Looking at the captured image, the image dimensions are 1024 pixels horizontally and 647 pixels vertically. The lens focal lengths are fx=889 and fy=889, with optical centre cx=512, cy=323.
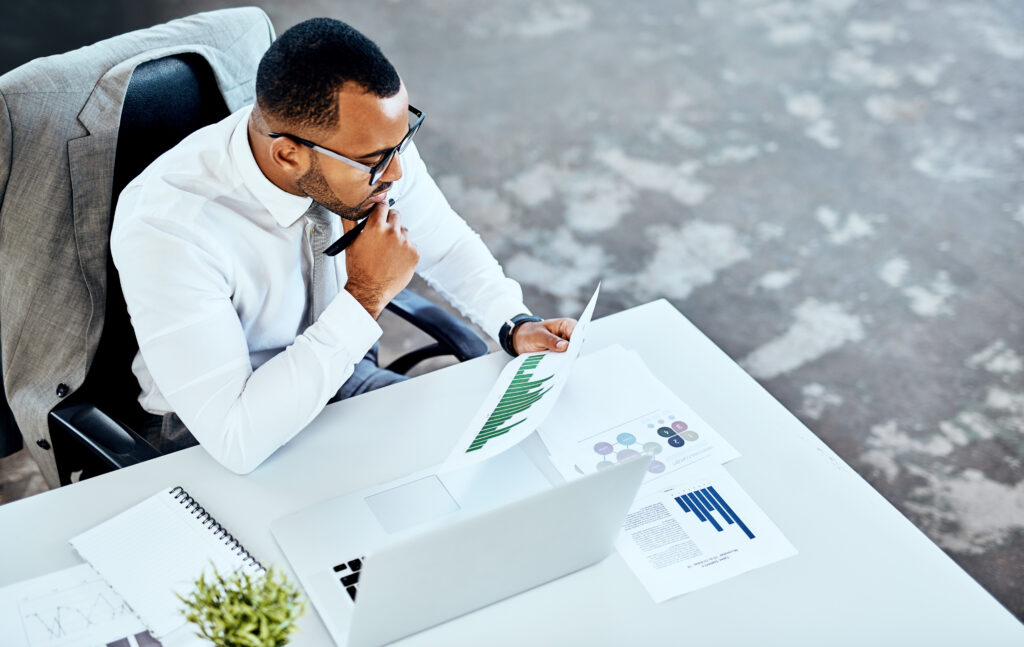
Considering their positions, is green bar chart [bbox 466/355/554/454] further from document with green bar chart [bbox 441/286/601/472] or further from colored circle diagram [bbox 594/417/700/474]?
colored circle diagram [bbox 594/417/700/474]

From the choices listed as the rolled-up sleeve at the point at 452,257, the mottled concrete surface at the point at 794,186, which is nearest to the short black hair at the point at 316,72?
the rolled-up sleeve at the point at 452,257

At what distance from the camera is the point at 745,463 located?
1.25 m

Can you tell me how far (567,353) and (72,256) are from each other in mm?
764

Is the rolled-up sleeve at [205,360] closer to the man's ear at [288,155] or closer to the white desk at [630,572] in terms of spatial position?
the white desk at [630,572]

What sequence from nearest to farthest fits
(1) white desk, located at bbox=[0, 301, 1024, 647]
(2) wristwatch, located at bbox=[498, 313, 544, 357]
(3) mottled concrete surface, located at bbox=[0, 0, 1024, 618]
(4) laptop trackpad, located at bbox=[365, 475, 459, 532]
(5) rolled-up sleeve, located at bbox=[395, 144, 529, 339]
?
(1) white desk, located at bbox=[0, 301, 1024, 647], (4) laptop trackpad, located at bbox=[365, 475, 459, 532], (2) wristwatch, located at bbox=[498, 313, 544, 357], (5) rolled-up sleeve, located at bbox=[395, 144, 529, 339], (3) mottled concrete surface, located at bbox=[0, 0, 1024, 618]

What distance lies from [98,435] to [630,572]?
82 cm

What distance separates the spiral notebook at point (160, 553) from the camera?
3.39ft

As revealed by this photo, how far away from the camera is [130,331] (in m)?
1.48

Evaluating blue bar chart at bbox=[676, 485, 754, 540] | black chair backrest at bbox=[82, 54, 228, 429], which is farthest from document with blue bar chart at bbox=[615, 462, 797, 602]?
black chair backrest at bbox=[82, 54, 228, 429]

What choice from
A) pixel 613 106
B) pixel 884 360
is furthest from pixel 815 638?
pixel 613 106

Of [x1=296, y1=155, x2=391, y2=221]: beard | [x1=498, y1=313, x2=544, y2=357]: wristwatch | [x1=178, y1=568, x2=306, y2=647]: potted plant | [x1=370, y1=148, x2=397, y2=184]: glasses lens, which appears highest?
[x1=370, y1=148, x2=397, y2=184]: glasses lens

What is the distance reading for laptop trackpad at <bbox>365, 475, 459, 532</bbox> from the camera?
116 cm

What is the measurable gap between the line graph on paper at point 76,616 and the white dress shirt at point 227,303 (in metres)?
0.23

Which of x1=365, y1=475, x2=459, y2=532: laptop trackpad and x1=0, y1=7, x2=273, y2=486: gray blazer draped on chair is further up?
x1=0, y1=7, x2=273, y2=486: gray blazer draped on chair
